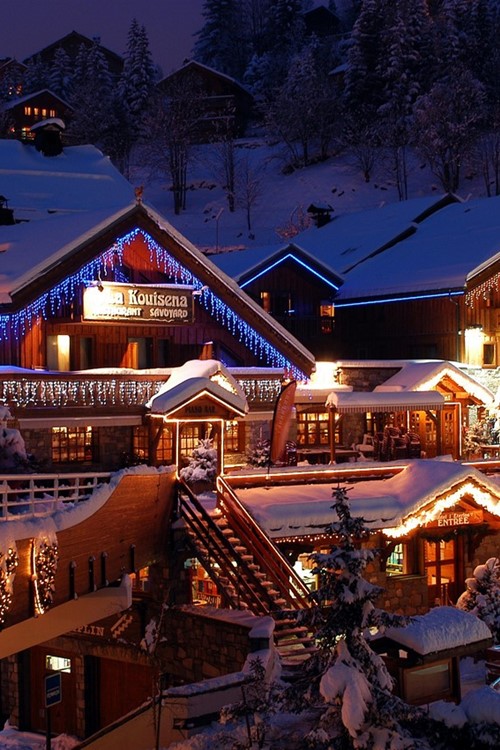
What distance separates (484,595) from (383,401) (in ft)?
30.4

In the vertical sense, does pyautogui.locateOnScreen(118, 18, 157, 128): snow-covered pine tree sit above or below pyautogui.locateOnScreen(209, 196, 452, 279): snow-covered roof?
above

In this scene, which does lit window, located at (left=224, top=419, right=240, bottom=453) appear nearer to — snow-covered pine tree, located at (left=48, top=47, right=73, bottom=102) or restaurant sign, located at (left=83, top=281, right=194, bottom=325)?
restaurant sign, located at (left=83, top=281, right=194, bottom=325)

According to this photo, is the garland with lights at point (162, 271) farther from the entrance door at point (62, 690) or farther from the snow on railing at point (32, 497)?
the entrance door at point (62, 690)

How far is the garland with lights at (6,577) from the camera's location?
53.0ft

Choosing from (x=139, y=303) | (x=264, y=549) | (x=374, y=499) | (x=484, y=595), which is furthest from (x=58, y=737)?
(x=139, y=303)

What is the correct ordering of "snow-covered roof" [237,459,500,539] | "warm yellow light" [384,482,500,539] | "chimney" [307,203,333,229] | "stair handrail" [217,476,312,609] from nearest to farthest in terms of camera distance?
"stair handrail" [217,476,312,609] < "snow-covered roof" [237,459,500,539] < "warm yellow light" [384,482,500,539] < "chimney" [307,203,333,229]

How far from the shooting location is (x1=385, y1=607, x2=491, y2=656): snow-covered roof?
686 inches

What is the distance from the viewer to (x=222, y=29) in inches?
4594

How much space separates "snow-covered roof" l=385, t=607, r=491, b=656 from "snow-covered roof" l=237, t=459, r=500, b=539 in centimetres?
695

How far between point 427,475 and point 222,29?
96837mm

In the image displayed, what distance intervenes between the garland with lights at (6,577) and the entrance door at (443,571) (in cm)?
1570

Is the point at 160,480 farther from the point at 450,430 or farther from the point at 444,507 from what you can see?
the point at 450,430

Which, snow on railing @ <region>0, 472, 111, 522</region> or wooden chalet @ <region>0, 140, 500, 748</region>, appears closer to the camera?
snow on railing @ <region>0, 472, 111, 522</region>

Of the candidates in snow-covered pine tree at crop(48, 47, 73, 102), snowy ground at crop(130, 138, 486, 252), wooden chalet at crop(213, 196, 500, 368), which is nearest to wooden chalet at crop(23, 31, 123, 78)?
snow-covered pine tree at crop(48, 47, 73, 102)
